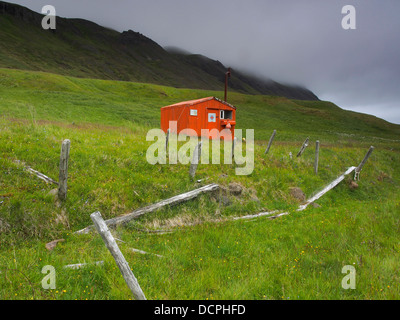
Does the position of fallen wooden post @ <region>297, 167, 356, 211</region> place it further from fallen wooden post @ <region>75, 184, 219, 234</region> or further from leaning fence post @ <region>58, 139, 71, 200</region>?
leaning fence post @ <region>58, 139, 71, 200</region>

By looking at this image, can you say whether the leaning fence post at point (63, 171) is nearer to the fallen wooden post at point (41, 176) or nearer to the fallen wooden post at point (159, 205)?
the fallen wooden post at point (41, 176)

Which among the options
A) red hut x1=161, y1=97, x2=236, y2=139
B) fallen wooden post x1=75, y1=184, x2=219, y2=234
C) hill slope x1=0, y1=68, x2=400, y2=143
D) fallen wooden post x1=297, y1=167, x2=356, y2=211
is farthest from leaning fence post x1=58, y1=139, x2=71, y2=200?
red hut x1=161, y1=97, x2=236, y2=139

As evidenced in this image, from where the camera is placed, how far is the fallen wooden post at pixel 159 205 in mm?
7743

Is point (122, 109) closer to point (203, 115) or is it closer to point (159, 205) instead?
point (203, 115)

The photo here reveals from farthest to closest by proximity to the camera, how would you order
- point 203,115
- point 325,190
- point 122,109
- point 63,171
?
1. point 122,109
2. point 203,115
3. point 325,190
4. point 63,171

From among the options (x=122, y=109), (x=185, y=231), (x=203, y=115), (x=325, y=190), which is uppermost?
(x=122, y=109)

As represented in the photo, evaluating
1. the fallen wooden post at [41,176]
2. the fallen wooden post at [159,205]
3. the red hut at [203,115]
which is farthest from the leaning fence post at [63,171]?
the red hut at [203,115]

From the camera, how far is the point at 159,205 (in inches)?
348

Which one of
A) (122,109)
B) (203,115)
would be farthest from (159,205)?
(122,109)

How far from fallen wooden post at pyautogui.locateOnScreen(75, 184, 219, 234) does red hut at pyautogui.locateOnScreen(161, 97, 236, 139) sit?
15058 millimetres

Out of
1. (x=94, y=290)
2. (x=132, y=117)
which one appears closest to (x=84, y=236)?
(x=94, y=290)

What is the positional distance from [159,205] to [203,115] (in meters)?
17.1

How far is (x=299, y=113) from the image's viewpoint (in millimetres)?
75625

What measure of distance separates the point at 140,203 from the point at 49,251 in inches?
139
